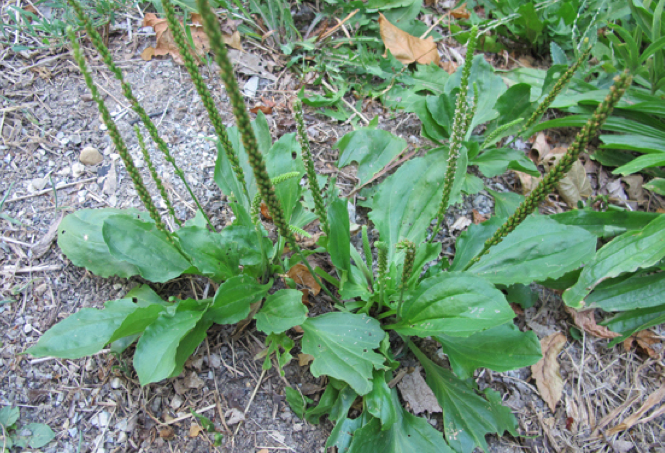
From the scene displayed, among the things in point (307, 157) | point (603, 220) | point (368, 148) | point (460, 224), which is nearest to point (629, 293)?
point (603, 220)

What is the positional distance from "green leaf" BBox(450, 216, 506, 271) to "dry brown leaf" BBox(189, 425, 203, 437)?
170 cm

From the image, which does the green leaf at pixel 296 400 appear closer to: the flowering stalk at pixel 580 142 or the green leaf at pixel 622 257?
the flowering stalk at pixel 580 142

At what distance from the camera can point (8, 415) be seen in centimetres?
217

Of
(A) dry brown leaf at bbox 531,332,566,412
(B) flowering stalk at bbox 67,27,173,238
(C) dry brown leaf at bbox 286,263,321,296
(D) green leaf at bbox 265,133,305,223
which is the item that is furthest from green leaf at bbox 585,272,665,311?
(B) flowering stalk at bbox 67,27,173,238

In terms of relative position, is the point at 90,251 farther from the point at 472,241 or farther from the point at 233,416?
the point at 472,241

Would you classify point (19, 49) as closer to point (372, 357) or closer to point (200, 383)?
point (200, 383)

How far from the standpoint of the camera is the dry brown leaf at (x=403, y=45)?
12.0 ft

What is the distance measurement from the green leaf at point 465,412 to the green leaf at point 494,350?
0.64ft

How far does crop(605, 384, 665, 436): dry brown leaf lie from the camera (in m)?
2.62

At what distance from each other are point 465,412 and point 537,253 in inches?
38.8

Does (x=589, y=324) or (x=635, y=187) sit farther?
(x=635, y=187)

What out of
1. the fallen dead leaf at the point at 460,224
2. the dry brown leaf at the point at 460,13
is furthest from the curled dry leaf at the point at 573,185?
the dry brown leaf at the point at 460,13

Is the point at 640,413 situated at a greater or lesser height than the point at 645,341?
lesser

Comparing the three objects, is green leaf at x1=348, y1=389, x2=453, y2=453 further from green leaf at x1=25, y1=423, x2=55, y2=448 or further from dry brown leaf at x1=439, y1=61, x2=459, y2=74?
dry brown leaf at x1=439, y1=61, x2=459, y2=74
